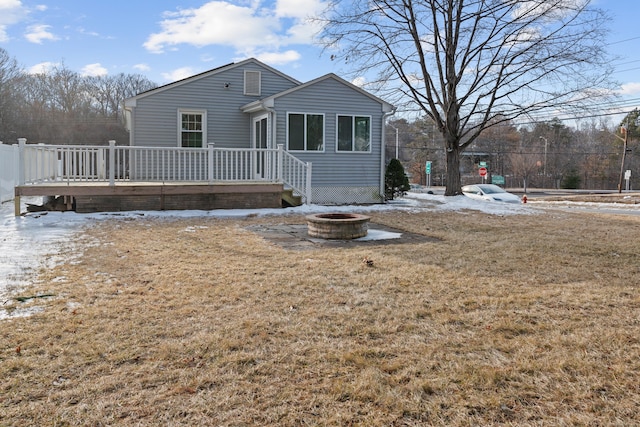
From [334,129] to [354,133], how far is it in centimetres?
71

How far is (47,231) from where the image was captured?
25.2ft

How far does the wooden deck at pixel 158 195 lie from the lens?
9.82 meters

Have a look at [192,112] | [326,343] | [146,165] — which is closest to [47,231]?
[146,165]

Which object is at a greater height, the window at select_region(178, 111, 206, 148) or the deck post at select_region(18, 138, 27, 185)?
the window at select_region(178, 111, 206, 148)

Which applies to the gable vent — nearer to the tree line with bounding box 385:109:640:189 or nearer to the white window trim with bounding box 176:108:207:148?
the white window trim with bounding box 176:108:207:148

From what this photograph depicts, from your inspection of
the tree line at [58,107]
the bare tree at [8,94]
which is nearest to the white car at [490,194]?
the tree line at [58,107]

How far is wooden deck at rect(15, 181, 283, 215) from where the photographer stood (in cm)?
982

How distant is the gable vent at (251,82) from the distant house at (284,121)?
0.06ft

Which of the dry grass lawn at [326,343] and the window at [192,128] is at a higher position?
the window at [192,128]

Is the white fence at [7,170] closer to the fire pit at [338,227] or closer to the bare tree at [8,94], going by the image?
the fire pit at [338,227]

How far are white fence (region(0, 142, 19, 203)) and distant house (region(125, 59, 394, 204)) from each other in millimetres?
3093

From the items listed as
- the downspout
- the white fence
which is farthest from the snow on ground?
the downspout

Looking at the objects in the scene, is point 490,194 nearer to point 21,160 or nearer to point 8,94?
point 21,160

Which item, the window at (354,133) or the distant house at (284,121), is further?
the window at (354,133)
